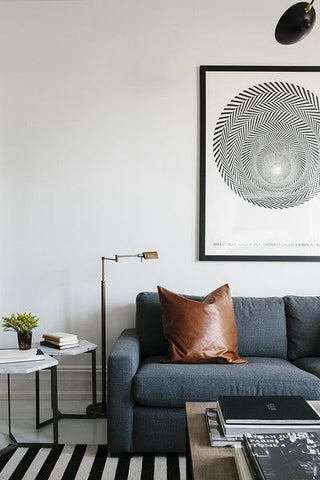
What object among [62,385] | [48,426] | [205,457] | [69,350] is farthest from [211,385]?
[62,385]

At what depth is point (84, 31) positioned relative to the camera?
3428 mm

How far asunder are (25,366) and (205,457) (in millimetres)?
1296

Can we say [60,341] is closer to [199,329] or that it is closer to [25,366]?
[25,366]

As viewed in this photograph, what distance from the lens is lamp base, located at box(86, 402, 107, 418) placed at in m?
3.08

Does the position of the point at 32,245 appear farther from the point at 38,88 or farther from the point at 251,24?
the point at 251,24

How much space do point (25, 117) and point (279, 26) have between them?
194 cm

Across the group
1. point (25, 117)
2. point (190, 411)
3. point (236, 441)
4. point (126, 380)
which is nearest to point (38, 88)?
point (25, 117)

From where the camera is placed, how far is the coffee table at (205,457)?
1.38 meters

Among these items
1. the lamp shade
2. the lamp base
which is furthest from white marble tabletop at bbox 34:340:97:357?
the lamp shade

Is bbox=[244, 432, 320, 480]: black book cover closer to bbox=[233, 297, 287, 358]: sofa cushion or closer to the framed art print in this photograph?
bbox=[233, 297, 287, 358]: sofa cushion

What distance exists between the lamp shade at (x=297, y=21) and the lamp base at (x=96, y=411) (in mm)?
2376

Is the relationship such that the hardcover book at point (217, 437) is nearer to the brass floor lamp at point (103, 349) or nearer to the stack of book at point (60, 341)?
the stack of book at point (60, 341)

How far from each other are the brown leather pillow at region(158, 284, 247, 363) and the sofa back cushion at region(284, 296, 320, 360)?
15.9 inches

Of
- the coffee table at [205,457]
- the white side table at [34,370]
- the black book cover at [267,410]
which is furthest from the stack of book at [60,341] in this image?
the black book cover at [267,410]
